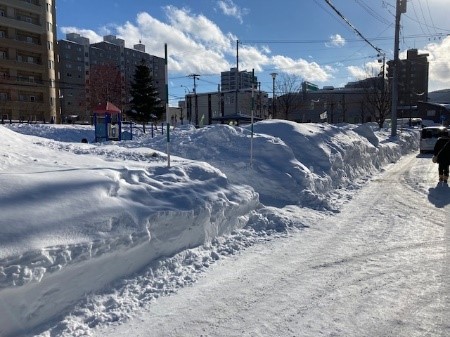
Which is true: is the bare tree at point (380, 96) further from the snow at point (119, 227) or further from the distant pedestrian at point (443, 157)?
the snow at point (119, 227)

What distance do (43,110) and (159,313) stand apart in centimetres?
5213

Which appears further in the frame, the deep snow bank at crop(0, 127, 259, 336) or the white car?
the white car

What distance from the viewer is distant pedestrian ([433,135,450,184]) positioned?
432 inches

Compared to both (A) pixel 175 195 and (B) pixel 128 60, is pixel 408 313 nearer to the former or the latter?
(A) pixel 175 195

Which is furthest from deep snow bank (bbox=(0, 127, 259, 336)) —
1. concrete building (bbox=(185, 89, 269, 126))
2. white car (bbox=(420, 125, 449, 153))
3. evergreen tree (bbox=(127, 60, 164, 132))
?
Answer: concrete building (bbox=(185, 89, 269, 126))

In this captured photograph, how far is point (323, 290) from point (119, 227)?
7.87ft

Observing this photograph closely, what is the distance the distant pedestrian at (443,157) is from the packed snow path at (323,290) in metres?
5.16

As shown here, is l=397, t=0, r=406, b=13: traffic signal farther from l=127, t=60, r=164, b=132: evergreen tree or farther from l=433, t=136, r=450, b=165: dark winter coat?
l=127, t=60, r=164, b=132: evergreen tree

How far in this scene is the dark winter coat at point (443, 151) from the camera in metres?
11.0

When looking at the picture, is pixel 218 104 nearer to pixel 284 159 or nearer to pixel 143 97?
pixel 143 97

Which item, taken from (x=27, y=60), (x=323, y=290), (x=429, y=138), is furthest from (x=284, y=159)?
(x=27, y=60)

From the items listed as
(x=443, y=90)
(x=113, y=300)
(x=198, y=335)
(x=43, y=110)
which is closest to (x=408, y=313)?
(x=198, y=335)

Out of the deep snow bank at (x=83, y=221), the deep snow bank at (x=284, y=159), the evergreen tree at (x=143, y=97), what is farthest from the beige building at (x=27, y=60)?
the deep snow bank at (x=83, y=221)

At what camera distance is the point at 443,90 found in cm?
13688
